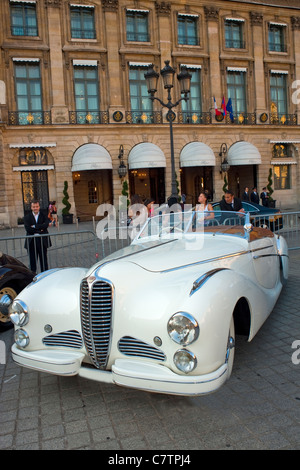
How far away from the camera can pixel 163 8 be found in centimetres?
2583

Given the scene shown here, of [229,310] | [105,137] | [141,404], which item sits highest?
[105,137]

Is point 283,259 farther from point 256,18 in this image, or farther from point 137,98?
point 256,18

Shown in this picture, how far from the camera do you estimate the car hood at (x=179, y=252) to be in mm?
3710

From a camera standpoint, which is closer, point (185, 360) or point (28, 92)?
point (185, 360)

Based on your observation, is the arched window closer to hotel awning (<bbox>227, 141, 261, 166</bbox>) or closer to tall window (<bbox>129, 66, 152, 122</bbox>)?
tall window (<bbox>129, 66, 152, 122</bbox>)

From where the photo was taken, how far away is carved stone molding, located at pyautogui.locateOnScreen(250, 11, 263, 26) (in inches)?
1104

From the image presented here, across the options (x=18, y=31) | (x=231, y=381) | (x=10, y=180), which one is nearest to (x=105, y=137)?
(x=10, y=180)

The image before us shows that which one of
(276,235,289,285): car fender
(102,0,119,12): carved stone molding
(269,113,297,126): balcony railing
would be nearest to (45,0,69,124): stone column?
(102,0,119,12): carved stone molding

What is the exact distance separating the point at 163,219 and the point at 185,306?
2307mm

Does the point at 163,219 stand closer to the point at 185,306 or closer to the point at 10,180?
the point at 185,306

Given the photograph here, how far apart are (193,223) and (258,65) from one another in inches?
1090

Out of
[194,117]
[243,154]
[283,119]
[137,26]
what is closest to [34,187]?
[194,117]
